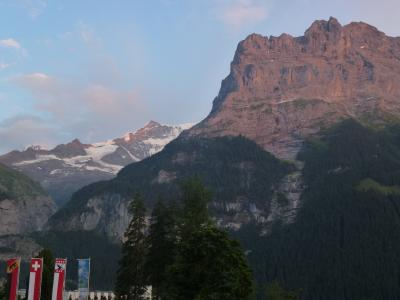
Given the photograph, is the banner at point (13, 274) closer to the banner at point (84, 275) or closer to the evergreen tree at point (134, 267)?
the banner at point (84, 275)

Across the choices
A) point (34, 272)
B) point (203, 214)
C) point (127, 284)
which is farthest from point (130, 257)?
point (34, 272)

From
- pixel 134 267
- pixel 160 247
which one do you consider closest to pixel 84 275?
pixel 160 247

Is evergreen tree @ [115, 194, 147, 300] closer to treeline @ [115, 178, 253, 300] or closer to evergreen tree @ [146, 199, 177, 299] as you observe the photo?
treeline @ [115, 178, 253, 300]

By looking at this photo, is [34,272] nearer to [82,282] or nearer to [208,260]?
[82,282]

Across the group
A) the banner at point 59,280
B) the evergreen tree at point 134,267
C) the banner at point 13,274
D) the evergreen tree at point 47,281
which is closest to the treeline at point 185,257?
the evergreen tree at point 134,267

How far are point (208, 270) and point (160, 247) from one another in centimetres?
3144

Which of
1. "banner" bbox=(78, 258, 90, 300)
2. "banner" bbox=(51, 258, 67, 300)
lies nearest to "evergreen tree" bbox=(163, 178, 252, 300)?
"banner" bbox=(78, 258, 90, 300)

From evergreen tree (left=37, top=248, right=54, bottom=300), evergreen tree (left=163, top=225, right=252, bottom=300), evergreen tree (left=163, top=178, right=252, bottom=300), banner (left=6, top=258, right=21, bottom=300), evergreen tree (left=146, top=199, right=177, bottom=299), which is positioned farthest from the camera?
evergreen tree (left=37, top=248, right=54, bottom=300)

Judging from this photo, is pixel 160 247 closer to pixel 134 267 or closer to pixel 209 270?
pixel 134 267

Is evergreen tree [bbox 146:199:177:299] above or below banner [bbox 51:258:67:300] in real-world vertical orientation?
above

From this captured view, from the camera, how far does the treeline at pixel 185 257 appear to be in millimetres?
66812

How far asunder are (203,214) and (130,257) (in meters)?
14.6

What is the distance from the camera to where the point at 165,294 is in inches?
2753

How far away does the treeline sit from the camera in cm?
6681
